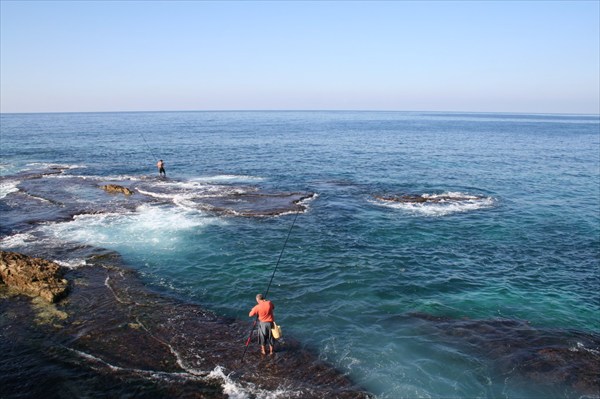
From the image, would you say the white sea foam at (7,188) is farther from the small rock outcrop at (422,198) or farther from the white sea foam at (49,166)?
the small rock outcrop at (422,198)

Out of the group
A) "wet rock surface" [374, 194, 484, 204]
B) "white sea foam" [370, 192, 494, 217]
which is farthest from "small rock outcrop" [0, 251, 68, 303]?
"wet rock surface" [374, 194, 484, 204]

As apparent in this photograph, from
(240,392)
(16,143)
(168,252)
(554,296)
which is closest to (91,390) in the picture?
(240,392)

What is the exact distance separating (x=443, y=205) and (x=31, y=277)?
2642cm

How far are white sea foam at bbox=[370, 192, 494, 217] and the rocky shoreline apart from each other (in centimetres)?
1816

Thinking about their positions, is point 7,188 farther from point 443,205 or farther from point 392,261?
point 443,205

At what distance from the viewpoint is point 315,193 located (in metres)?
33.5

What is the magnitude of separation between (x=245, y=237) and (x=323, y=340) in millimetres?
10689

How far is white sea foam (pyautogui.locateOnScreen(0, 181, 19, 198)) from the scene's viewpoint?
32.3m

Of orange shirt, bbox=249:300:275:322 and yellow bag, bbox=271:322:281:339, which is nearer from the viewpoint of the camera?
yellow bag, bbox=271:322:281:339

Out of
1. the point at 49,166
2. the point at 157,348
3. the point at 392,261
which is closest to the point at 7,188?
the point at 49,166

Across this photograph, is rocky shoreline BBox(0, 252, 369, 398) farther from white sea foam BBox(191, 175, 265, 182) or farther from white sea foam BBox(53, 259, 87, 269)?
white sea foam BBox(191, 175, 265, 182)

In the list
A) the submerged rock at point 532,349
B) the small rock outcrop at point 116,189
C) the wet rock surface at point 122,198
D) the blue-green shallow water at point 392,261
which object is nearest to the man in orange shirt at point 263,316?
the blue-green shallow water at point 392,261

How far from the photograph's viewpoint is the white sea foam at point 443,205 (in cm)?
2806

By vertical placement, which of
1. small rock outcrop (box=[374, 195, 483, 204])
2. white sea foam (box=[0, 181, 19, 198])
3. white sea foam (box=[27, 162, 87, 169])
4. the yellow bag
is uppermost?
white sea foam (box=[27, 162, 87, 169])
